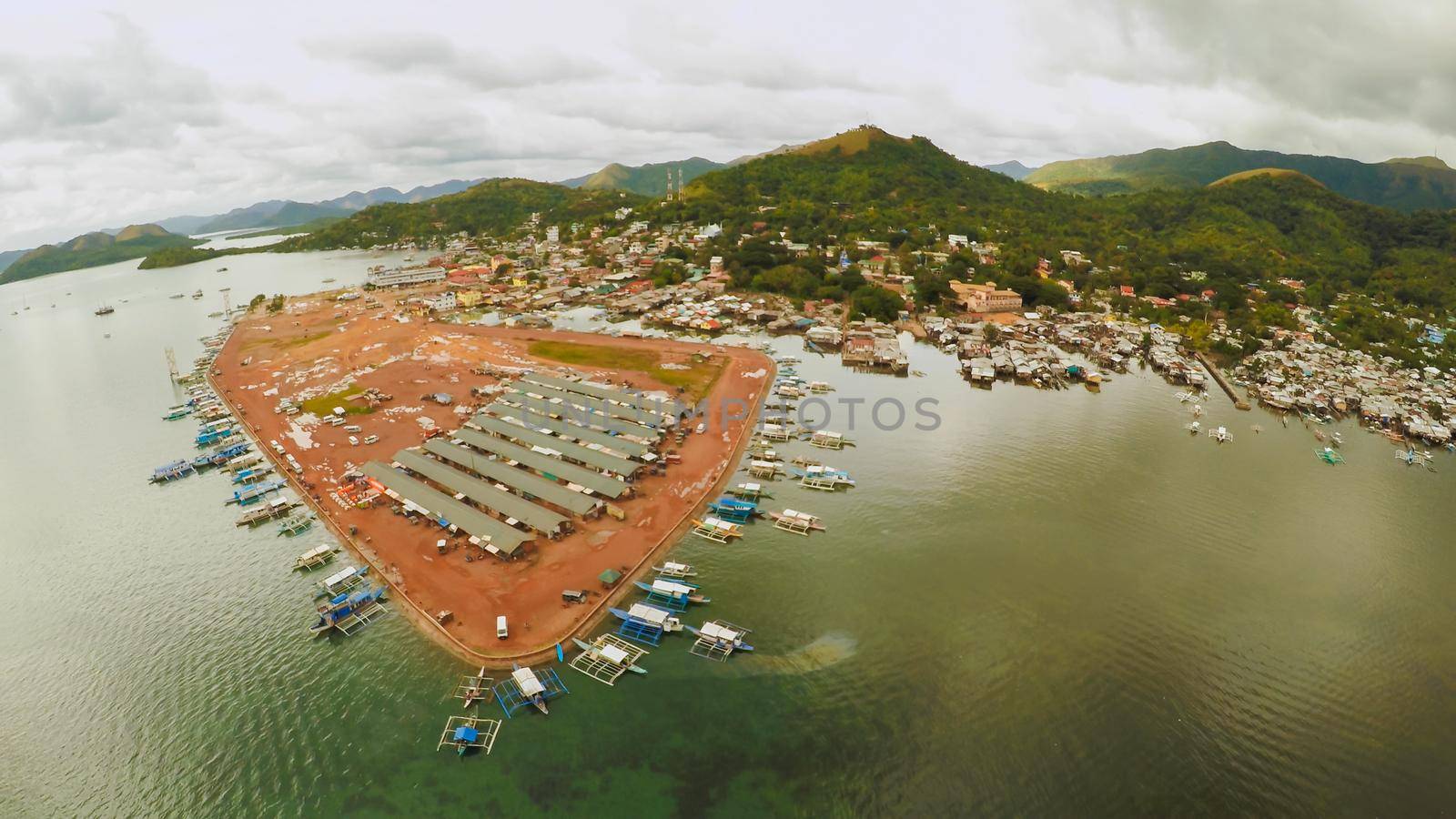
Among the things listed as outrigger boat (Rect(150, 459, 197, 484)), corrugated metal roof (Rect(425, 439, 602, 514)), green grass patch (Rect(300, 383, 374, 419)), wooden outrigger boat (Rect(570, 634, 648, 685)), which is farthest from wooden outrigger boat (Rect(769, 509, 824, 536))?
outrigger boat (Rect(150, 459, 197, 484))

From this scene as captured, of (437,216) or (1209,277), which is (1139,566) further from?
(437,216)

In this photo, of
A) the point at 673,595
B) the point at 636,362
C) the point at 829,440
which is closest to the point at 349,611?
the point at 673,595

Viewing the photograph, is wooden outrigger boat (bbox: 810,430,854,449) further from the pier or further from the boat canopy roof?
the pier

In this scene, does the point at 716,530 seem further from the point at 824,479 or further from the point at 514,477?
the point at 514,477

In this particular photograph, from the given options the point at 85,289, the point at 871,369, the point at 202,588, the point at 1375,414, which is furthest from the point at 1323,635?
the point at 85,289

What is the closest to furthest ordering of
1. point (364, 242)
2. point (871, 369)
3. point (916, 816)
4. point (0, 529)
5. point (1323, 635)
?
point (916, 816), point (1323, 635), point (0, 529), point (871, 369), point (364, 242)

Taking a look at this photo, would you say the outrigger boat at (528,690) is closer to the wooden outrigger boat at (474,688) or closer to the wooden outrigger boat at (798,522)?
the wooden outrigger boat at (474,688)
